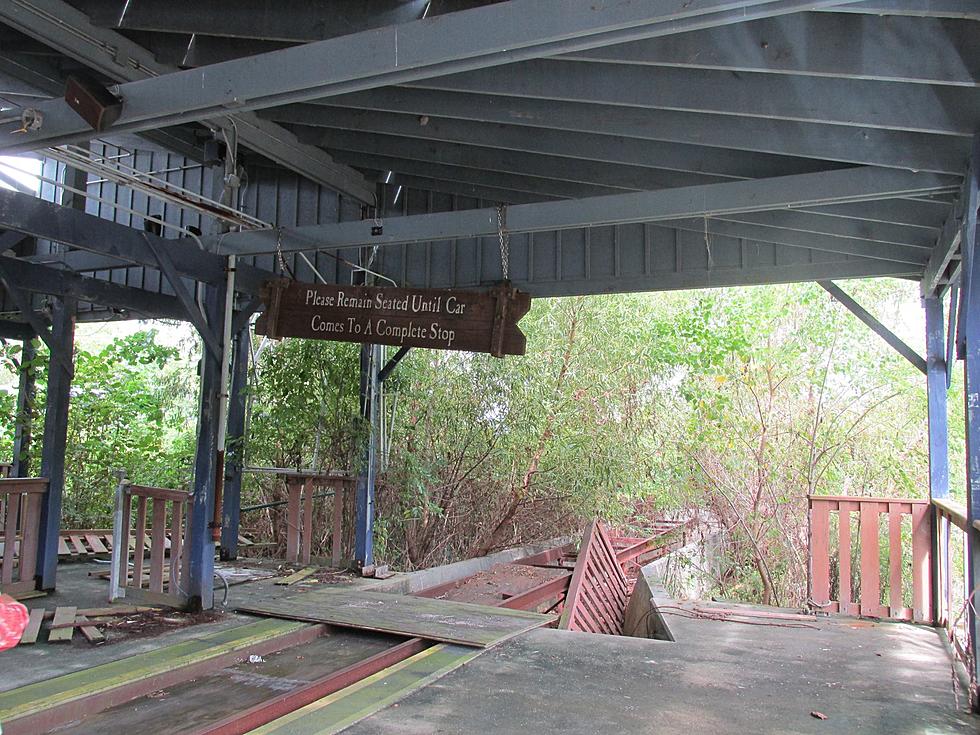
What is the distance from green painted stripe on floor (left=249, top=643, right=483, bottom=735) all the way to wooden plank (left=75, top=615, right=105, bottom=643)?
2178 mm

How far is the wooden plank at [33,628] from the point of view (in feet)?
17.3

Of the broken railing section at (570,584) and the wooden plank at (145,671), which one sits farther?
the broken railing section at (570,584)

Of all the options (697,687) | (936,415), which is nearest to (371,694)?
(697,687)

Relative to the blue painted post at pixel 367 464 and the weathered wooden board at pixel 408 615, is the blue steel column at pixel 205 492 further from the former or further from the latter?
the blue painted post at pixel 367 464

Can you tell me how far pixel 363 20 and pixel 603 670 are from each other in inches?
172

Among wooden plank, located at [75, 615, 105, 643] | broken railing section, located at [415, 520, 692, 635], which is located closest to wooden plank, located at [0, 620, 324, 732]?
wooden plank, located at [75, 615, 105, 643]

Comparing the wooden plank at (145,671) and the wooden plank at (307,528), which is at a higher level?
the wooden plank at (307,528)

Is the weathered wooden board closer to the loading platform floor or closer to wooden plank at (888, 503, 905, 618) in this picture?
the loading platform floor

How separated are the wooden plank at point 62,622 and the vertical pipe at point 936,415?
727 cm

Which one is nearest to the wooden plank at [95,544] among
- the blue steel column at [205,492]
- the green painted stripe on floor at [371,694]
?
the blue steel column at [205,492]

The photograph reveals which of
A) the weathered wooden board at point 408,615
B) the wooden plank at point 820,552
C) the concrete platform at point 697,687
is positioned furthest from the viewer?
the wooden plank at point 820,552

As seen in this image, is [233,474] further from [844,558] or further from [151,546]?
[844,558]

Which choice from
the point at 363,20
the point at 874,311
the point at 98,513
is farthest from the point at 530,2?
the point at 874,311

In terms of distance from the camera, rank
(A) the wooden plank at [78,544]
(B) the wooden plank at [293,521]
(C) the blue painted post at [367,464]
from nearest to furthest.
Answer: (C) the blue painted post at [367,464] < (B) the wooden plank at [293,521] < (A) the wooden plank at [78,544]
